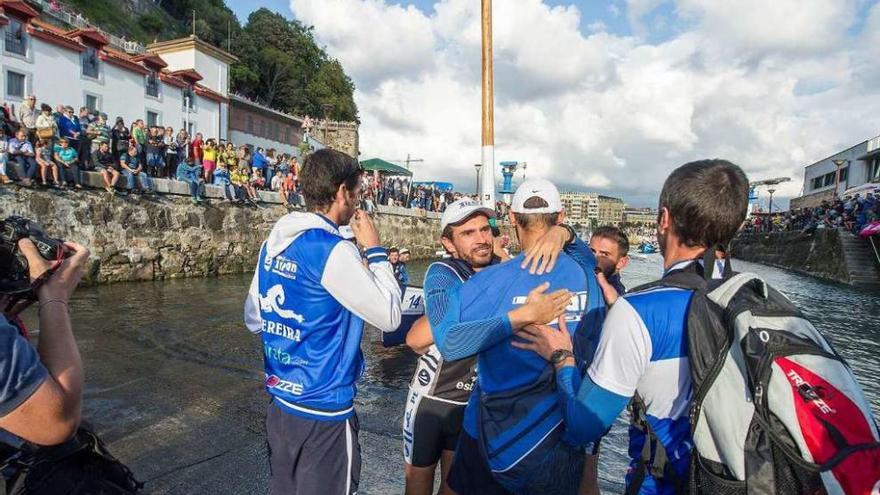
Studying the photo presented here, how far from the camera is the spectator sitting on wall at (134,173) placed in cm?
1307

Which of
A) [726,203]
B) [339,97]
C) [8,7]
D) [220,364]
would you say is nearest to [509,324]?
[726,203]

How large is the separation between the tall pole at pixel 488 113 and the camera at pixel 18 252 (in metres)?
7.01

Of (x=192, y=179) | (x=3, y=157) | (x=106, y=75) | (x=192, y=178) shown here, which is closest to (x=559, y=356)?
(x=3, y=157)

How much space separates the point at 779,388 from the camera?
1171 millimetres

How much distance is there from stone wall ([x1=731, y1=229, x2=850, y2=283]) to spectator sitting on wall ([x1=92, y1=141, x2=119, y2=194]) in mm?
27053

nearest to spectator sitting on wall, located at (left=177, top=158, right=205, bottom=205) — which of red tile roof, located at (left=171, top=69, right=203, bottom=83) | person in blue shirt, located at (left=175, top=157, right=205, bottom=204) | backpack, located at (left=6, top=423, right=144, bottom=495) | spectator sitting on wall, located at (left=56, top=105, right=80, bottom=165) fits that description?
person in blue shirt, located at (left=175, top=157, right=205, bottom=204)

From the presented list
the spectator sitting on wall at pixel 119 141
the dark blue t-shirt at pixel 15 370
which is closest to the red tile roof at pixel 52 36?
the spectator sitting on wall at pixel 119 141

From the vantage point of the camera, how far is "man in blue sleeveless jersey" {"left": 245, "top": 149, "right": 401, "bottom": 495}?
79.9 inches

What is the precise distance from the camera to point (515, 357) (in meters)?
1.91

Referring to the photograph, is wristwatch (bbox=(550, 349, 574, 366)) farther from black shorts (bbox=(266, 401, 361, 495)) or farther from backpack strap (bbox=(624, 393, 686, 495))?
black shorts (bbox=(266, 401, 361, 495))

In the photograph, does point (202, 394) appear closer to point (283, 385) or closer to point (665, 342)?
point (283, 385)

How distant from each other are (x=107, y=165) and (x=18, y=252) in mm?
13825

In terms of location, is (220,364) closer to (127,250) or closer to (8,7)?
(127,250)

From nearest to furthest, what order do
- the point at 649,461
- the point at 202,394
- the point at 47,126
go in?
the point at 649,461
the point at 202,394
the point at 47,126
